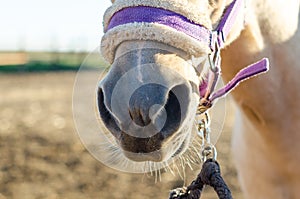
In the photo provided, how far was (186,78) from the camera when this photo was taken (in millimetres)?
1956

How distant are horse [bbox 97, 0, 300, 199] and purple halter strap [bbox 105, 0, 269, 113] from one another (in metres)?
0.02

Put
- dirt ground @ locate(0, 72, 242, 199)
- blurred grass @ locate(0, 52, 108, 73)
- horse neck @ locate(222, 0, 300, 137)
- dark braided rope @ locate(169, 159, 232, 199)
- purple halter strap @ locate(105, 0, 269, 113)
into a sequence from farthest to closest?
blurred grass @ locate(0, 52, 108, 73) < dirt ground @ locate(0, 72, 242, 199) < horse neck @ locate(222, 0, 300, 137) < dark braided rope @ locate(169, 159, 232, 199) < purple halter strap @ locate(105, 0, 269, 113)

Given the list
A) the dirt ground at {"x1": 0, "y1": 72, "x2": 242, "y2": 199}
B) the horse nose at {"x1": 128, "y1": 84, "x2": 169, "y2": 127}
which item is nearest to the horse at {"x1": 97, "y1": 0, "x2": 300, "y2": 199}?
the horse nose at {"x1": 128, "y1": 84, "x2": 169, "y2": 127}

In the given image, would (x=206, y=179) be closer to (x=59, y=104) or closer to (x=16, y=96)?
(x=59, y=104)

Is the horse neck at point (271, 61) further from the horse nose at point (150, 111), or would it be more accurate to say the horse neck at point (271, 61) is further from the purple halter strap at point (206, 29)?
the horse nose at point (150, 111)

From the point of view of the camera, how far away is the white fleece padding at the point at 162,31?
196cm

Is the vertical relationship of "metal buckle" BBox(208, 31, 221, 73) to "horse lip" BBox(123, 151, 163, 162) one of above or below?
above

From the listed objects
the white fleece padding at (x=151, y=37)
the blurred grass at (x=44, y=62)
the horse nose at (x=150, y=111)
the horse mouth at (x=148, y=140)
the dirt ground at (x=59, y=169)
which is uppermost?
the white fleece padding at (x=151, y=37)

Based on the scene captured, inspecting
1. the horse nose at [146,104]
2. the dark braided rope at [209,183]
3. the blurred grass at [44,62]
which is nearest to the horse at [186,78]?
the horse nose at [146,104]

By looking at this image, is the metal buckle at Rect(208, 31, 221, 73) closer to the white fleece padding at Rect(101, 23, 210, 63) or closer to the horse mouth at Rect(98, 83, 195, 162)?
the white fleece padding at Rect(101, 23, 210, 63)

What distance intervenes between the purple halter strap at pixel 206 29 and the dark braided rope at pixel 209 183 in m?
0.18

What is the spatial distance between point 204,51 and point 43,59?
2093cm

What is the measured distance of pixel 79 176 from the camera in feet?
21.3

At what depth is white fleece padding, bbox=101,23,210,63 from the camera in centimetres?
195
